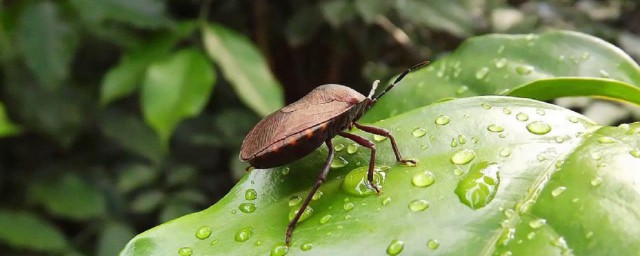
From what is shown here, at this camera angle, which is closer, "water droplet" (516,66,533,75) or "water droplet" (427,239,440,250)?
"water droplet" (427,239,440,250)

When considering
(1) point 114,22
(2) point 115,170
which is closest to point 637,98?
(1) point 114,22

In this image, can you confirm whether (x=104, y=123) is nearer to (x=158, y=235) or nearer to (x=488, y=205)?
(x=158, y=235)

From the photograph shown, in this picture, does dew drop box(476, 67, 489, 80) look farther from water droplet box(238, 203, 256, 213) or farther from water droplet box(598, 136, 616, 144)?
water droplet box(238, 203, 256, 213)

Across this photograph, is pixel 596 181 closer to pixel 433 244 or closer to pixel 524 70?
pixel 433 244

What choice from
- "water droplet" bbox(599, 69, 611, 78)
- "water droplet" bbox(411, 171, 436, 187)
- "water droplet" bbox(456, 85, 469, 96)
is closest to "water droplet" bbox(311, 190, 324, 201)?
"water droplet" bbox(411, 171, 436, 187)

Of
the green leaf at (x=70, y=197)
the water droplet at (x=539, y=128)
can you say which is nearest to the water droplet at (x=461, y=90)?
the water droplet at (x=539, y=128)

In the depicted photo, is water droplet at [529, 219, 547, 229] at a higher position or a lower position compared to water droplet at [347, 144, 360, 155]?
lower
